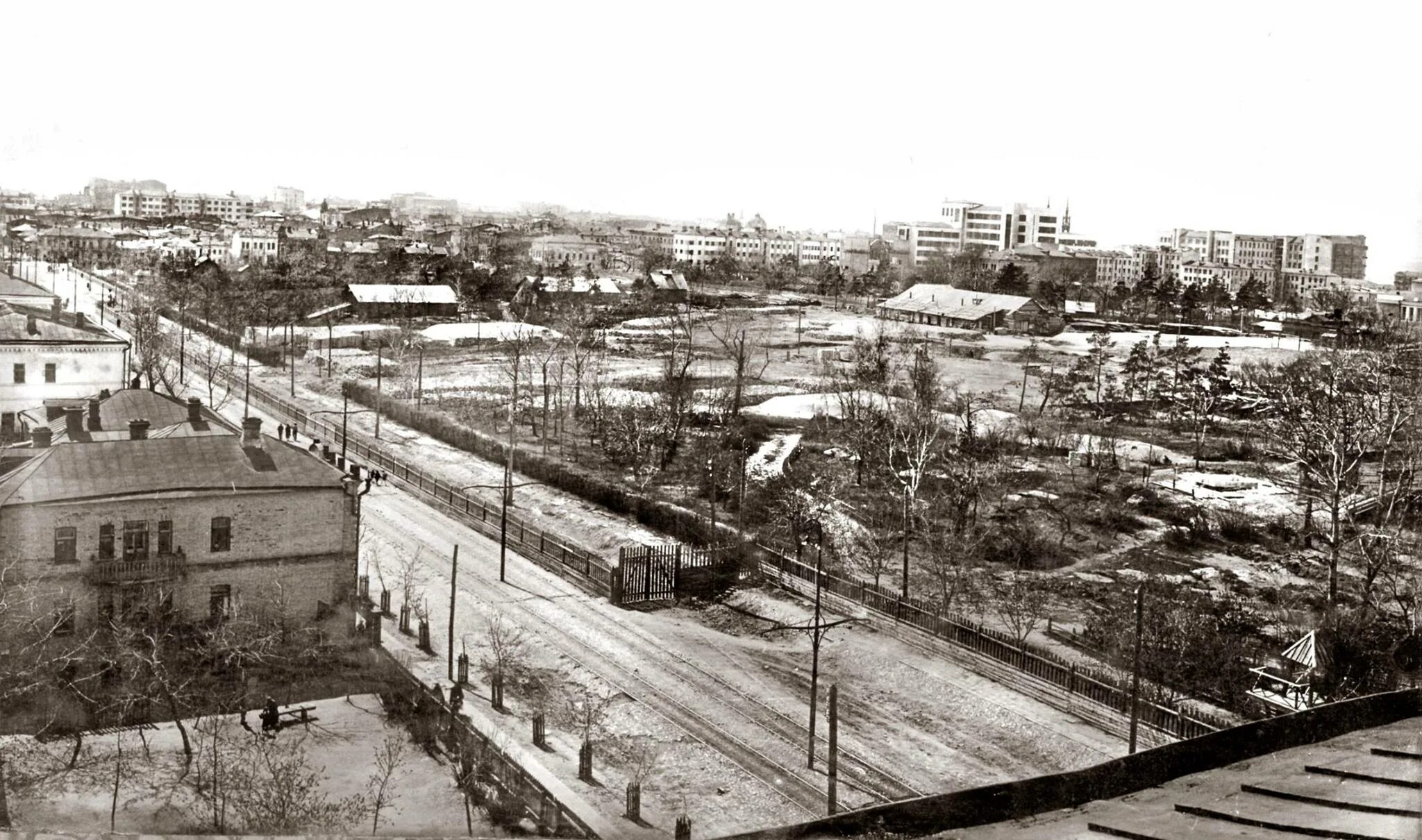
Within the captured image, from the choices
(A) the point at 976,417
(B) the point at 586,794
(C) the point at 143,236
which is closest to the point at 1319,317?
(A) the point at 976,417

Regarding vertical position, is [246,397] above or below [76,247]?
below

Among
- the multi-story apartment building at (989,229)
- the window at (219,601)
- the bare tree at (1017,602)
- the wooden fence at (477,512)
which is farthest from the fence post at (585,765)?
the multi-story apartment building at (989,229)

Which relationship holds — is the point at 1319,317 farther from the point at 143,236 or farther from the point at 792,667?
the point at 143,236

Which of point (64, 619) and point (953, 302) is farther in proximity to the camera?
point (953, 302)

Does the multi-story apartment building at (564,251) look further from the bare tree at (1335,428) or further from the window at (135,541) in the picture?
the window at (135,541)

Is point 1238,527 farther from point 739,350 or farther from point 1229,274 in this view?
point 1229,274

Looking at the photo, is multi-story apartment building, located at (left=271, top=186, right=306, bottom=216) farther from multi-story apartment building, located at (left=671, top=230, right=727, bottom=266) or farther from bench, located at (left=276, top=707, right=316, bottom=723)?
bench, located at (left=276, top=707, right=316, bottom=723)

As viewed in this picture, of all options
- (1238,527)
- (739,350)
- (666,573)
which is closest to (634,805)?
(666,573)
